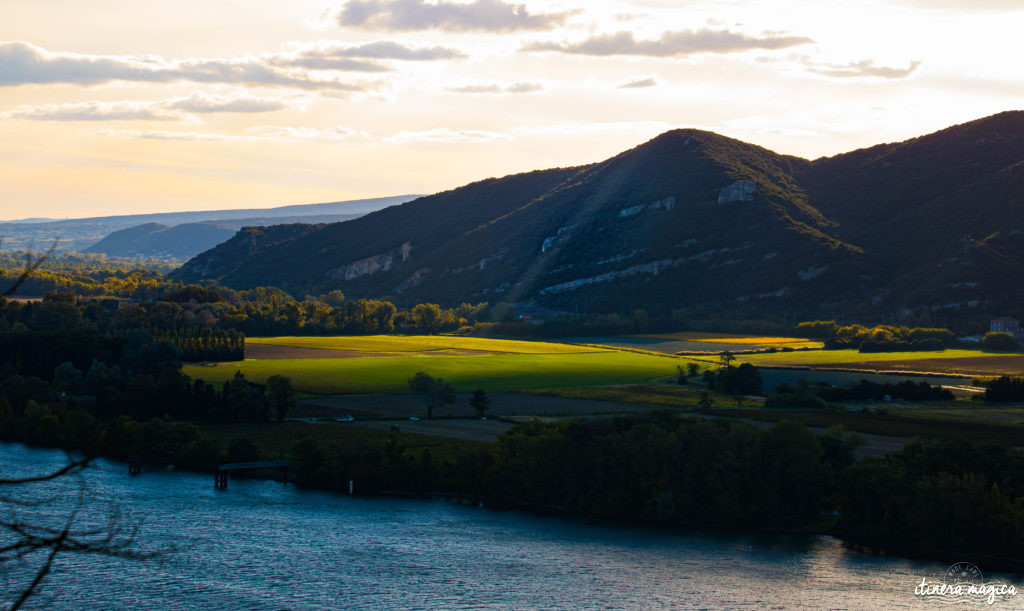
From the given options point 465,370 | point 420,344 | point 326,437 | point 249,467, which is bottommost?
point 249,467

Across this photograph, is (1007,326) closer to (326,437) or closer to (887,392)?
(887,392)

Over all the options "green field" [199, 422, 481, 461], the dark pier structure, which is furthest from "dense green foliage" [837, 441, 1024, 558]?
the dark pier structure

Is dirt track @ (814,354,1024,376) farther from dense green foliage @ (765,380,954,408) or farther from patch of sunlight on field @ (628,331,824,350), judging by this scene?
patch of sunlight on field @ (628,331,824,350)

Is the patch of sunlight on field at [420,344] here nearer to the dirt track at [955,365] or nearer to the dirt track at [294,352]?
the dirt track at [294,352]

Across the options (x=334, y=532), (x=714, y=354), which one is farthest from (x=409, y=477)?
(x=714, y=354)

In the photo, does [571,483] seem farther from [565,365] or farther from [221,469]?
[565,365]

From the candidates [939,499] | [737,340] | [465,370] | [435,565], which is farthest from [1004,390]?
[435,565]
